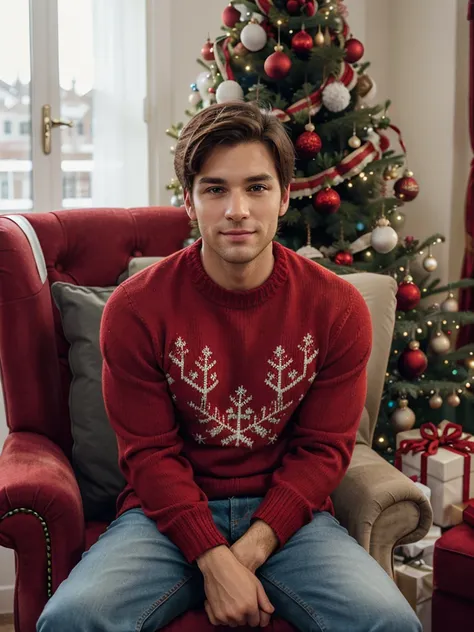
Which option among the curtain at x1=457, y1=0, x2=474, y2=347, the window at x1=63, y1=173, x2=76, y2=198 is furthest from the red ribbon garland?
the window at x1=63, y1=173, x2=76, y2=198

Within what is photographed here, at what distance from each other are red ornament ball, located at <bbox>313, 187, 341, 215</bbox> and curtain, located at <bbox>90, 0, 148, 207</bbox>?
0.98 m

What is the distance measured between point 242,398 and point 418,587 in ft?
2.79

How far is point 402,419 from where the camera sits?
2514mm

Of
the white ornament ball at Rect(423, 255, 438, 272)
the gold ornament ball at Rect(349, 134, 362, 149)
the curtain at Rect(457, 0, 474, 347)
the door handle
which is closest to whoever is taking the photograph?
the gold ornament ball at Rect(349, 134, 362, 149)

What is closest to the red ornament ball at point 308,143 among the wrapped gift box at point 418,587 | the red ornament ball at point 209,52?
the red ornament ball at point 209,52

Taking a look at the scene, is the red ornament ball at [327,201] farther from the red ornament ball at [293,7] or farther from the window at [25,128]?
the window at [25,128]

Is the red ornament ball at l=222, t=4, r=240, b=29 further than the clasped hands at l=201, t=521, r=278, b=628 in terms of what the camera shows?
Yes

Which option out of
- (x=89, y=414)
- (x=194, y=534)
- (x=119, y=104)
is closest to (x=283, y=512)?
(x=194, y=534)

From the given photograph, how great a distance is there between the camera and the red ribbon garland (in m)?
2.24

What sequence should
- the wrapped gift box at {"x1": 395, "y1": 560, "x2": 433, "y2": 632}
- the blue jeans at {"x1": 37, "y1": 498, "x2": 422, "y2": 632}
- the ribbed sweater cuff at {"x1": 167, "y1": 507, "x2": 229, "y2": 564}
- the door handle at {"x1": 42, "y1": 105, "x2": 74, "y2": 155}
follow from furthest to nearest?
1. the door handle at {"x1": 42, "y1": 105, "x2": 74, "y2": 155}
2. the wrapped gift box at {"x1": 395, "y1": 560, "x2": 433, "y2": 632}
3. the ribbed sweater cuff at {"x1": 167, "y1": 507, "x2": 229, "y2": 564}
4. the blue jeans at {"x1": 37, "y1": 498, "x2": 422, "y2": 632}

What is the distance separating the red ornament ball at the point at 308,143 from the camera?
230cm

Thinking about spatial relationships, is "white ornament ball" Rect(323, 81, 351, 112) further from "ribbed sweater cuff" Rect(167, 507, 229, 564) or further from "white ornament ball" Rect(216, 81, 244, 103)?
"ribbed sweater cuff" Rect(167, 507, 229, 564)

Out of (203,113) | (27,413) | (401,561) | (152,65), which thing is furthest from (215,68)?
(401,561)

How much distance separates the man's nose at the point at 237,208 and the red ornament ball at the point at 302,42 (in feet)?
3.06
